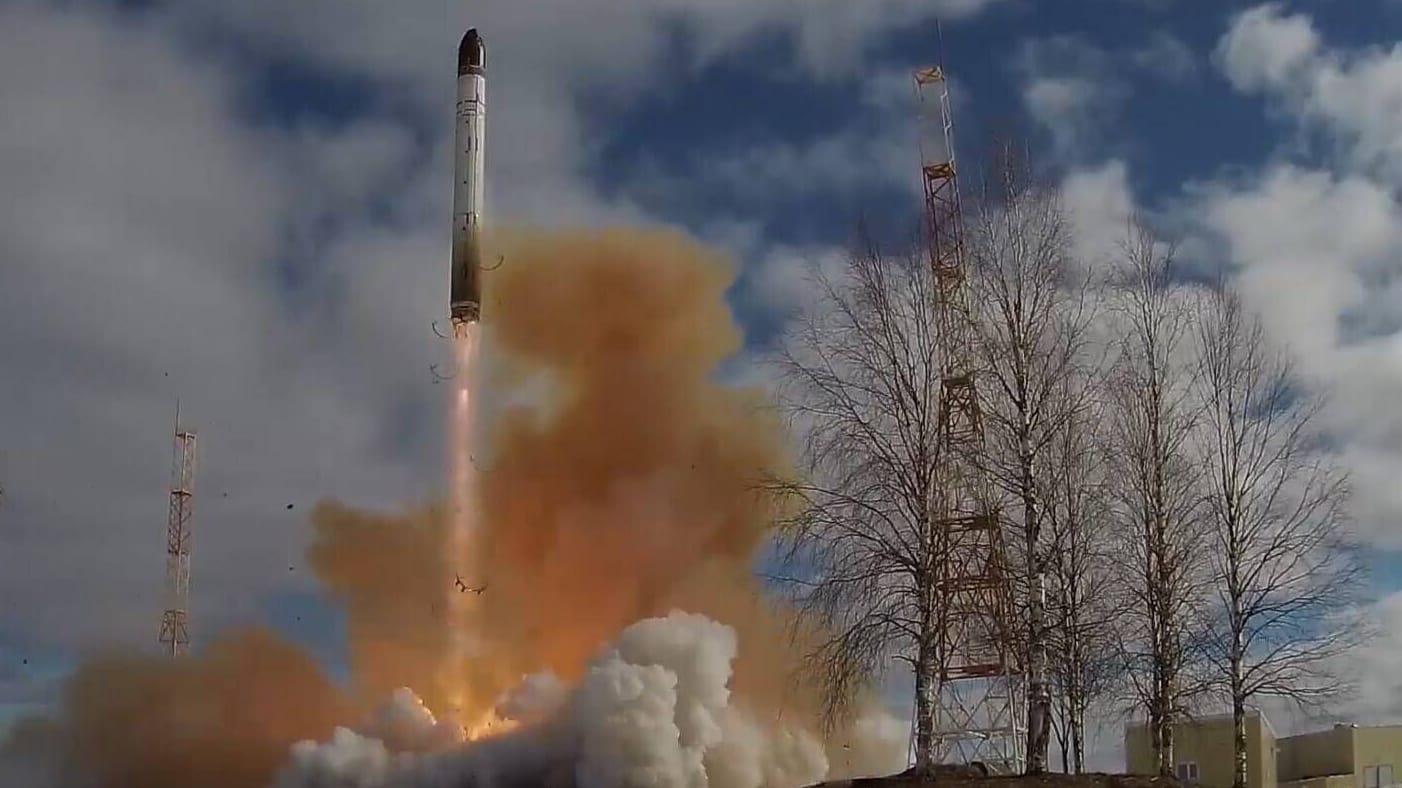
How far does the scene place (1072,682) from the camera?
119ft

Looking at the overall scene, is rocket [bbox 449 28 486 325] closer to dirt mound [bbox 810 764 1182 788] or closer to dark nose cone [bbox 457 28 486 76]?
dark nose cone [bbox 457 28 486 76]

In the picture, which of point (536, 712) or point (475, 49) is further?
point (536, 712)

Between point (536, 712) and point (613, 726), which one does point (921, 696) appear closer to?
point (613, 726)

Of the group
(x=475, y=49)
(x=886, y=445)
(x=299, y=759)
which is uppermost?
(x=475, y=49)

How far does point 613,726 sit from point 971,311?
66.4ft

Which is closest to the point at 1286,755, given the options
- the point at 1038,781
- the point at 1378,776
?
the point at 1378,776

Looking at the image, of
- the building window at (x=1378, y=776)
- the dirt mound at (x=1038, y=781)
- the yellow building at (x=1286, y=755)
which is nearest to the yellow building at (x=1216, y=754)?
the yellow building at (x=1286, y=755)

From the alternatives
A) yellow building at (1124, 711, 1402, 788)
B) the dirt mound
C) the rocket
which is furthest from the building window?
the rocket

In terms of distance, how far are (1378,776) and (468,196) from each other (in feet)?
119

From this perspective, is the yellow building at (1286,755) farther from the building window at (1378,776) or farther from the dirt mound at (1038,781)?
the dirt mound at (1038,781)

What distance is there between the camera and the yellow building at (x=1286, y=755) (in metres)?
53.8

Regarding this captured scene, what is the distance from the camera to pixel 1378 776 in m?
55.9

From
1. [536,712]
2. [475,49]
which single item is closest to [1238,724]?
[536,712]

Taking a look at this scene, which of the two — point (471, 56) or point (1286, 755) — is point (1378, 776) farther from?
point (471, 56)
